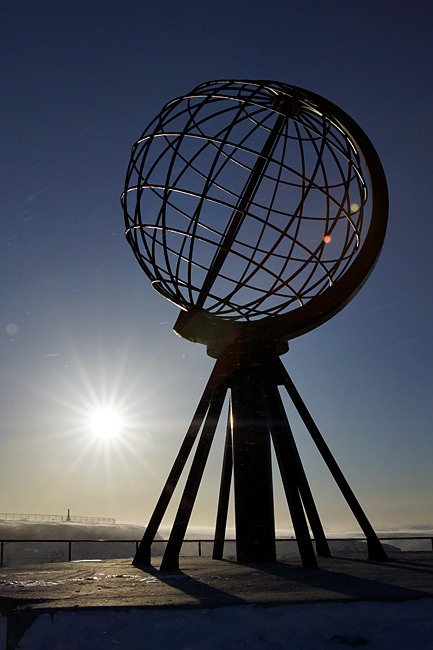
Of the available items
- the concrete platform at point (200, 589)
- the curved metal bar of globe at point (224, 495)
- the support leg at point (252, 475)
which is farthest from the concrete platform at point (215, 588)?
the curved metal bar of globe at point (224, 495)

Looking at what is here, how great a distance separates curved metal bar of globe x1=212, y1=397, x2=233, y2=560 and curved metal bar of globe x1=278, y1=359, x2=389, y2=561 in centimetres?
141

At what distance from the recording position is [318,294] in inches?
354

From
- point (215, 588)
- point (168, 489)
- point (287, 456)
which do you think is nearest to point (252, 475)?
point (287, 456)

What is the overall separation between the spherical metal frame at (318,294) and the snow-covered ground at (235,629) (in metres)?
5.24

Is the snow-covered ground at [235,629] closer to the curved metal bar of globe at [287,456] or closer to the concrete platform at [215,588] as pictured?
the concrete platform at [215,588]

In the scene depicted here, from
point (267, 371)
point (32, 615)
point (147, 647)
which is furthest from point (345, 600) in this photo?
point (267, 371)

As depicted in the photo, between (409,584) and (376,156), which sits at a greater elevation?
(376,156)

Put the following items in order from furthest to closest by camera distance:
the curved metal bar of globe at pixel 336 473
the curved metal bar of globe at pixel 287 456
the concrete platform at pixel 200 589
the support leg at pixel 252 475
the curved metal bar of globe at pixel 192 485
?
the curved metal bar of globe at pixel 336 473, the support leg at pixel 252 475, the curved metal bar of globe at pixel 287 456, the curved metal bar of globe at pixel 192 485, the concrete platform at pixel 200 589

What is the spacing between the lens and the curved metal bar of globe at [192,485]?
7.50m

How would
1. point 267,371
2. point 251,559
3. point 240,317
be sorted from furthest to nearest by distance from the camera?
point 240,317, point 267,371, point 251,559

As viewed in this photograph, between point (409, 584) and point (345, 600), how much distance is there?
1.23 m

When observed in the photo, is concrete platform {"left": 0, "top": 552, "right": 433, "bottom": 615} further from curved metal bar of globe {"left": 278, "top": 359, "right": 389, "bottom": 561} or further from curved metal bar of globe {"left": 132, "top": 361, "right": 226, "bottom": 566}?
curved metal bar of globe {"left": 278, "top": 359, "right": 389, "bottom": 561}

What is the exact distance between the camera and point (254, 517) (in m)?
8.36

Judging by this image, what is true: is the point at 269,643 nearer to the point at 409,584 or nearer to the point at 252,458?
the point at 409,584
